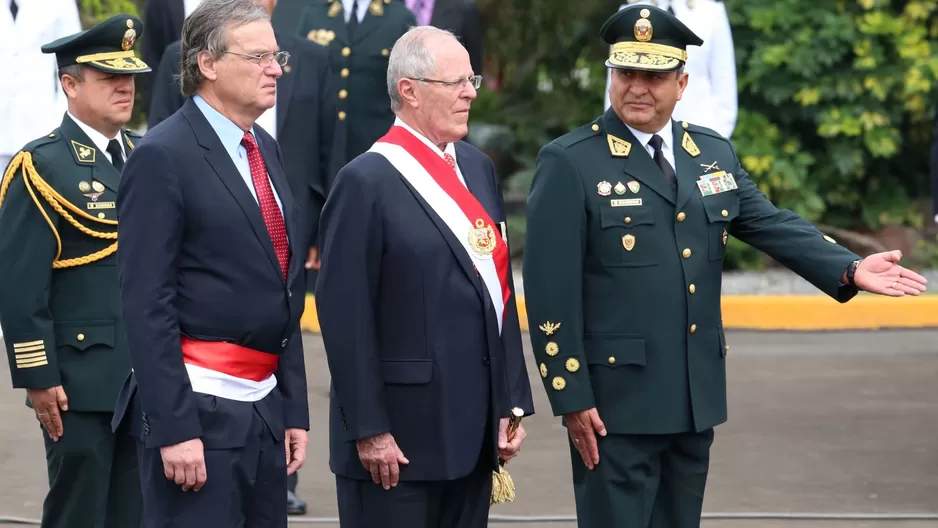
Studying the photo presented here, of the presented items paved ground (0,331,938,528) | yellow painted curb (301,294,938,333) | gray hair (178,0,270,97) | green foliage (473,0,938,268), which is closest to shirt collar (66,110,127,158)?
gray hair (178,0,270,97)

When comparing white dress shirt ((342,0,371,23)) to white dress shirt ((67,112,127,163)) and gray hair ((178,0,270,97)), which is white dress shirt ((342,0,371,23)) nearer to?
white dress shirt ((67,112,127,163))

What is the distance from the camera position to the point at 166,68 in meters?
6.47

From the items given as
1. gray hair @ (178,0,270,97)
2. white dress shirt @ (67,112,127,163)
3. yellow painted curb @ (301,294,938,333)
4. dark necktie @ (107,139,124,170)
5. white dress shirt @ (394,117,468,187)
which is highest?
gray hair @ (178,0,270,97)

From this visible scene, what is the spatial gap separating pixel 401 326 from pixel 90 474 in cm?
131

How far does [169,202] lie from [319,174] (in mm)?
2948

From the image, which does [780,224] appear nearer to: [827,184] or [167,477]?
[167,477]

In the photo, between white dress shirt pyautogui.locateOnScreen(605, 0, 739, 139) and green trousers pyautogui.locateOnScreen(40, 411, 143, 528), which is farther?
white dress shirt pyautogui.locateOnScreen(605, 0, 739, 139)

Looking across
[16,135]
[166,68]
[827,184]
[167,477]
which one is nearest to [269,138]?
[167,477]

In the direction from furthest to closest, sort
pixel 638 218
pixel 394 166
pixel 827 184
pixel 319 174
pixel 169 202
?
pixel 827 184
pixel 319 174
pixel 638 218
pixel 394 166
pixel 169 202

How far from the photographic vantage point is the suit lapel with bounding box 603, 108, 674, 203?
477cm

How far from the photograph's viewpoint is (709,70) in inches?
332

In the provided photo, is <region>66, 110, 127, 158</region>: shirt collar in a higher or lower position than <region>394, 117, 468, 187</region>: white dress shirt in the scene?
lower

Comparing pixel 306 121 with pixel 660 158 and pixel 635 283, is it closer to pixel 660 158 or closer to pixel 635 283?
pixel 660 158

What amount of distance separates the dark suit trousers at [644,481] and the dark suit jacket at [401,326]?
59 centimetres
